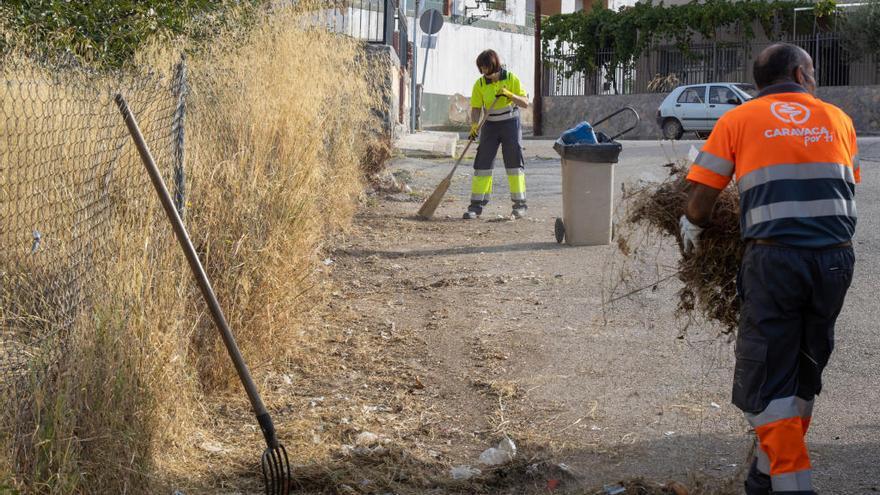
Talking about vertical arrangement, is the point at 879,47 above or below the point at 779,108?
above

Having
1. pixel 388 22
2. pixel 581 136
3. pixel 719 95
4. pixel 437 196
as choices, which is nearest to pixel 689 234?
pixel 581 136

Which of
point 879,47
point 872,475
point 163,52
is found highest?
point 879,47

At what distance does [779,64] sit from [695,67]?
2903cm

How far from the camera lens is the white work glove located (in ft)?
12.3

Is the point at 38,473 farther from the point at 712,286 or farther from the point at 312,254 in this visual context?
the point at 312,254

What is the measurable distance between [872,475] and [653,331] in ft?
7.73

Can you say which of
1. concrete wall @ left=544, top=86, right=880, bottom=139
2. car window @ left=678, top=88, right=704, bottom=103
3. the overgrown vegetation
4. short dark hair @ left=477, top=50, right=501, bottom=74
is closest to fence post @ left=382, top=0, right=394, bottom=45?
short dark hair @ left=477, top=50, right=501, bottom=74

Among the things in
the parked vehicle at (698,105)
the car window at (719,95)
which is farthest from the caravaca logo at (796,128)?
the car window at (719,95)

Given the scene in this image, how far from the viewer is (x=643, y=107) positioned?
3138 cm

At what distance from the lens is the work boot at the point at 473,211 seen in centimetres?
1075

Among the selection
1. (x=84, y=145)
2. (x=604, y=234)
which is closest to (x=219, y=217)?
(x=84, y=145)

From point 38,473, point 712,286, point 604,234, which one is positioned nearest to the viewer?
point 38,473

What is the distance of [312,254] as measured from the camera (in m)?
6.42

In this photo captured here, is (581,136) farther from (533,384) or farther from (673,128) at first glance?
(673,128)
